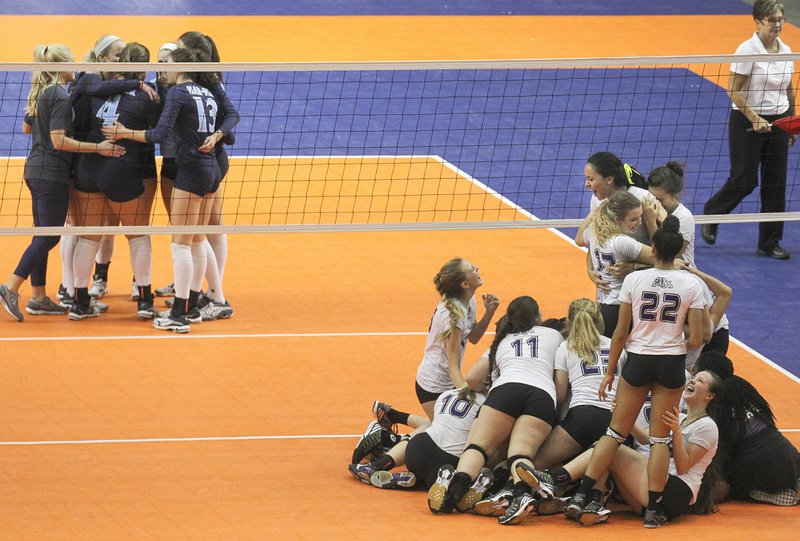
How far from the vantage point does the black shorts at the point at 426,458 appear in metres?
7.19

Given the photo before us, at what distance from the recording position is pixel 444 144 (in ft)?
50.7

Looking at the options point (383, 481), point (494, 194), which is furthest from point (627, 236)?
point (494, 194)

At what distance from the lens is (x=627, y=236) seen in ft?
25.6

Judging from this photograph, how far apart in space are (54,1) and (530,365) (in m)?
16.3

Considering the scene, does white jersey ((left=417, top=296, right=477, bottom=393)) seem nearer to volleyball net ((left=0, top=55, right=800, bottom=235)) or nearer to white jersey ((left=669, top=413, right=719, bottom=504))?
white jersey ((left=669, top=413, right=719, bottom=504))

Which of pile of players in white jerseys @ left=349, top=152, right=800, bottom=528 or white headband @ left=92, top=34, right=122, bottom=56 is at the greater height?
white headband @ left=92, top=34, right=122, bottom=56

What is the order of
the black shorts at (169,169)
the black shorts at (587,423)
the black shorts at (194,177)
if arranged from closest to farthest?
the black shorts at (587,423), the black shorts at (194,177), the black shorts at (169,169)

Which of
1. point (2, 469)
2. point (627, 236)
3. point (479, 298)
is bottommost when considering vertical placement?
point (2, 469)

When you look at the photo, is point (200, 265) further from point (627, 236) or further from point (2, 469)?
point (627, 236)

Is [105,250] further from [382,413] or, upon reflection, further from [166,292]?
[382,413]

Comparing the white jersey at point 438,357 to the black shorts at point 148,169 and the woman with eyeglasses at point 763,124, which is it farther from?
the woman with eyeglasses at point 763,124

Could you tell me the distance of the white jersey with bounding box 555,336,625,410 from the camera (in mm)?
7223

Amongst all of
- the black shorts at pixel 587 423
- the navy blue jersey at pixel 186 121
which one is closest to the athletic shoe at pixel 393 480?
the black shorts at pixel 587 423

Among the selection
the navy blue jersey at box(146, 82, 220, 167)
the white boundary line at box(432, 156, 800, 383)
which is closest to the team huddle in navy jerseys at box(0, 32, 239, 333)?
the navy blue jersey at box(146, 82, 220, 167)
